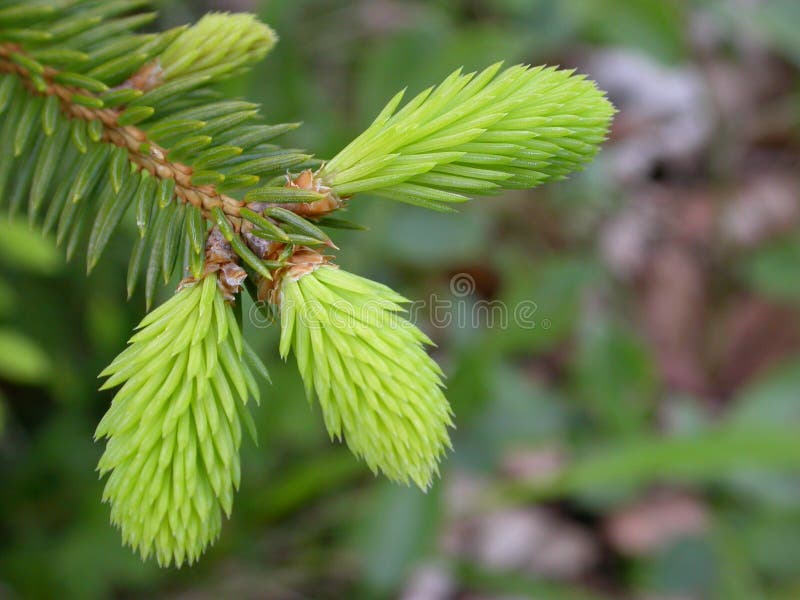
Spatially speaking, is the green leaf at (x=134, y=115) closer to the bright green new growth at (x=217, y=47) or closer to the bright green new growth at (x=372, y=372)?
the bright green new growth at (x=217, y=47)

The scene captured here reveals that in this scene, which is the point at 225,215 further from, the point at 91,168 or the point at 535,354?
the point at 535,354

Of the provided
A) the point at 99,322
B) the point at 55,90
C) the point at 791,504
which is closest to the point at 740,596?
the point at 791,504

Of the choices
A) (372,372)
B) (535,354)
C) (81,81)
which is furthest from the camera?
(535,354)

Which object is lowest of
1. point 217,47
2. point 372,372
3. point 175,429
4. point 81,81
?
point 175,429

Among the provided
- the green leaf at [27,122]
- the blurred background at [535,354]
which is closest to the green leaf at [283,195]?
the green leaf at [27,122]

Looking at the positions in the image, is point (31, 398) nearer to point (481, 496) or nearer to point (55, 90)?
point (481, 496)

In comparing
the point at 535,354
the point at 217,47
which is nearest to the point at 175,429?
the point at 217,47
